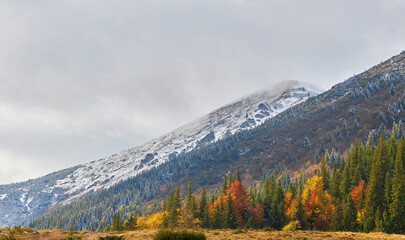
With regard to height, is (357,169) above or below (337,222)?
above

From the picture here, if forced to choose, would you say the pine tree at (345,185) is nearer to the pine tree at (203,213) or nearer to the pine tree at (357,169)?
the pine tree at (357,169)

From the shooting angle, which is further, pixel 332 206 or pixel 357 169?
pixel 357 169

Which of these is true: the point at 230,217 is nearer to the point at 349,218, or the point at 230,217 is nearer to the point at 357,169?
the point at 349,218

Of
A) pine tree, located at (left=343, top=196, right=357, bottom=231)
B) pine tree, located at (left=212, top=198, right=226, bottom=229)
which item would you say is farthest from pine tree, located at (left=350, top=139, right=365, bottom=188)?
pine tree, located at (left=212, top=198, right=226, bottom=229)

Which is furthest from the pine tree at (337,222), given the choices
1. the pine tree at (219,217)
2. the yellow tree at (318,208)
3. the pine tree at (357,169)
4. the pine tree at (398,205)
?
the pine tree at (219,217)

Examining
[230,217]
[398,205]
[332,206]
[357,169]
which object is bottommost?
[332,206]

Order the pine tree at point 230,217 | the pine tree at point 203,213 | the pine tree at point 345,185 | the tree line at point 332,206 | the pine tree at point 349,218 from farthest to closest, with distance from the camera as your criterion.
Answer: the pine tree at point 203,213 < the pine tree at point 345,185 < the pine tree at point 230,217 < the pine tree at point 349,218 < the tree line at point 332,206

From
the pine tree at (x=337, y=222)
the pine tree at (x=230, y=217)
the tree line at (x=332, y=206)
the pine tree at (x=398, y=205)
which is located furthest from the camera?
the pine tree at (x=230, y=217)

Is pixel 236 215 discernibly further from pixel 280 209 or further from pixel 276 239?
pixel 276 239

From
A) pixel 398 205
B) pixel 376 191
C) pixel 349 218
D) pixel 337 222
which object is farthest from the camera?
pixel 349 218

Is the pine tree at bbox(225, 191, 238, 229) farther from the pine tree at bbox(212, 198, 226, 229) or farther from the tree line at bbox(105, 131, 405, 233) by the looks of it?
Answer: the pine tree at bbox(212, 198, 226, 229)

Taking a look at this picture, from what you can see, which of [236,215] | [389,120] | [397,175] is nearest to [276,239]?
[397,175]

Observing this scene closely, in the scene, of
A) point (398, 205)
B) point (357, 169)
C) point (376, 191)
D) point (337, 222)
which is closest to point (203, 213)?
point (337, 222)

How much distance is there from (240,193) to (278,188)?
12168 mm
